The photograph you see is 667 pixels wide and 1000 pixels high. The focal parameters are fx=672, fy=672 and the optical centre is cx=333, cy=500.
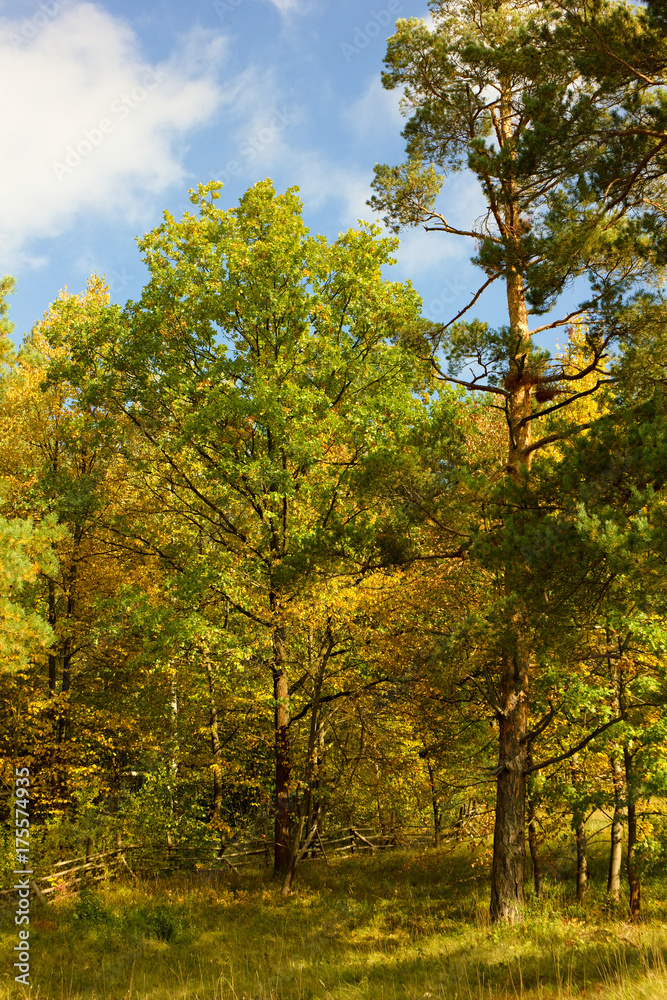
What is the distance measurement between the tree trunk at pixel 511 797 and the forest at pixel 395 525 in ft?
0.14

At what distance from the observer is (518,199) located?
7.91 m

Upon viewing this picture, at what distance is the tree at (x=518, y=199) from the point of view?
7.20 metres

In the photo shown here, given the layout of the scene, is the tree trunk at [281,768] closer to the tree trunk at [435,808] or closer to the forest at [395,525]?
the forest at [395,525]

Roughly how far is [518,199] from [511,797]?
774 centimetres

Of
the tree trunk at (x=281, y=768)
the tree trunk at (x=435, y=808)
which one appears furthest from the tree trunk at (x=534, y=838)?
the tree trunk at (x=281, y=768)

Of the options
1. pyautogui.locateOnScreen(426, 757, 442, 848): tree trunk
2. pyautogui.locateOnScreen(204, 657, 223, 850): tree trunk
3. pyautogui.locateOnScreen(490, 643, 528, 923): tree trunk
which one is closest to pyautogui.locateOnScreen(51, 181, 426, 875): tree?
pyautogui.locateOnScreen(204, 657, 223, 850): tree trunk

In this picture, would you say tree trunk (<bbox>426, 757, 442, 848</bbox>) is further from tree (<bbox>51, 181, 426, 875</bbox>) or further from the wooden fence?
tree (<bbox>51, 181, 426, 875</bbox>)

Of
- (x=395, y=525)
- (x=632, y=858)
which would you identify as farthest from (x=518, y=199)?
(x=632, y=858)

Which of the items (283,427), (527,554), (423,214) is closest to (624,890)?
(527,554)

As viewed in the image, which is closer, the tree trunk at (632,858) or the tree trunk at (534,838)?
the tree trunk at (632,858)

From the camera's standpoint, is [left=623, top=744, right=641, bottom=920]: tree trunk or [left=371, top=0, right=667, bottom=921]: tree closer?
[left=371, top=0, right=667, bottom=921]: tree

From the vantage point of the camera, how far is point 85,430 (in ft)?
44.4

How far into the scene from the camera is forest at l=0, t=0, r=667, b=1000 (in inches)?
282

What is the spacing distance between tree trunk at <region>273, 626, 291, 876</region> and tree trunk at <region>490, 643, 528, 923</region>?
459 centimetres
